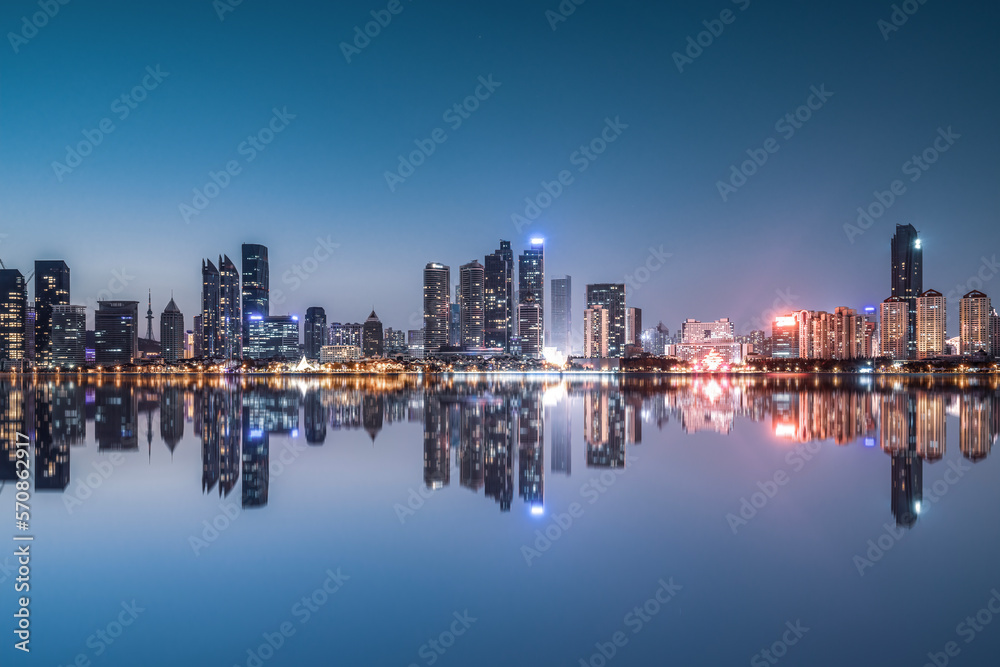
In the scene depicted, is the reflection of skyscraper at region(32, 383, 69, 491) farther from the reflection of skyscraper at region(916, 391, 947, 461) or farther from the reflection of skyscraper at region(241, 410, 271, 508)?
the reflection of skyscraper at region(916, 391, 947, 461)

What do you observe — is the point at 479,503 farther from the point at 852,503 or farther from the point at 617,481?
the point at 852,503

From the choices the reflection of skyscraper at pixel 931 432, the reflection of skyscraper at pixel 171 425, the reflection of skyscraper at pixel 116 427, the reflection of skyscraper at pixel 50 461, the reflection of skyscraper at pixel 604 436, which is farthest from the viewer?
the reflection of skyscraper at pixel 171 425

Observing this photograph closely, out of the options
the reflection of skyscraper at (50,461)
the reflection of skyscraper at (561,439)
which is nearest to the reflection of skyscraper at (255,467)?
the reflection of skyscraper at (50,461)

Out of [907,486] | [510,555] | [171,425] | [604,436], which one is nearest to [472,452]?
[604,436]

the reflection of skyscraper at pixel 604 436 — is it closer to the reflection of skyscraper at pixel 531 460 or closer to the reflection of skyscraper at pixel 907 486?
the reflection of skyscraper at pixel 531 460

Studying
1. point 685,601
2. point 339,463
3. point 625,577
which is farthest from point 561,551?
point 339,463
